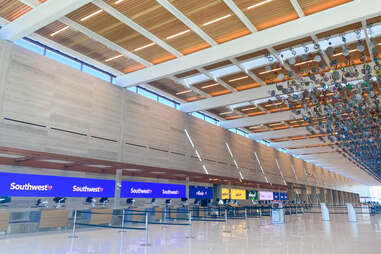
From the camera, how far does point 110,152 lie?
1329 centimetres

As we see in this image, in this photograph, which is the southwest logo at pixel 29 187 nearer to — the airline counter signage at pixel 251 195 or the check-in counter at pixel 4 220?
the check-in counter at pixel 4 220

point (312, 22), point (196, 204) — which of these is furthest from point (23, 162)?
point (312, 22)

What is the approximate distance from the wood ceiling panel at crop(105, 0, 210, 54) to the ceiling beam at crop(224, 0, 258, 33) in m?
2.00

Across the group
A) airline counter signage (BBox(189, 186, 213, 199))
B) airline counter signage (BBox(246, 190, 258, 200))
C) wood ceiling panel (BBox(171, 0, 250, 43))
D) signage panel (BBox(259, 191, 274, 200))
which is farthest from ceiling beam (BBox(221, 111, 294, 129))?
wood ceiling panel (BBox(171, 0, 250, 43))

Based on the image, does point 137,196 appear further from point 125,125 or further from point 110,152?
point 125,125

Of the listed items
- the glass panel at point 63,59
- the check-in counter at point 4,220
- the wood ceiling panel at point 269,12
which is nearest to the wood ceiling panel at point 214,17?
the wood ceiling panel at point 269,12

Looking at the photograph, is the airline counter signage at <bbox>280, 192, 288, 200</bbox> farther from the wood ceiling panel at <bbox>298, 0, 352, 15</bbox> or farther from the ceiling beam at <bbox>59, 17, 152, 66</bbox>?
the wood ceiling panel at <bbox>298, 0, 352, 15</bbox>

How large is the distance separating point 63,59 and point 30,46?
144 centimetres

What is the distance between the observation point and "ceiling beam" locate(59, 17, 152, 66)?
403 inches

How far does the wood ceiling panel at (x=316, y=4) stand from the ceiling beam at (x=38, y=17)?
22.3ft

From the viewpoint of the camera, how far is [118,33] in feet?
36.3

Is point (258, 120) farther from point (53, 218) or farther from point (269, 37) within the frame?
point (53, 218)

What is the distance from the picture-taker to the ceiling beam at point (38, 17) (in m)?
8.59

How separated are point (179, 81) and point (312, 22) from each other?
24.8 feet
